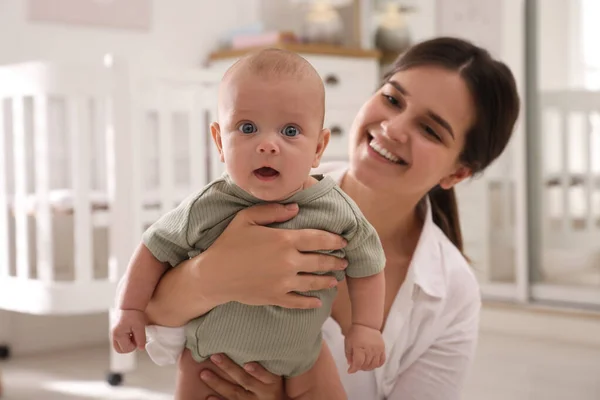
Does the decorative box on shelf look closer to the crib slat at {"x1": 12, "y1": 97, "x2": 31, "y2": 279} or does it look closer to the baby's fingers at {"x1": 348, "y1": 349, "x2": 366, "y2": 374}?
the crib slat at {"x1": 12, "y1": 97, "x2": 31, "y2": 279}

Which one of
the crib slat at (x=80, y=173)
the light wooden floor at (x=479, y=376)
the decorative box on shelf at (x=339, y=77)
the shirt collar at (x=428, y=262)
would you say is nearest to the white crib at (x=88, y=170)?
the crib slat at (x=80, y=173)

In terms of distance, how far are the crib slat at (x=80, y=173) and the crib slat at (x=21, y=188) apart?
6.9 inches

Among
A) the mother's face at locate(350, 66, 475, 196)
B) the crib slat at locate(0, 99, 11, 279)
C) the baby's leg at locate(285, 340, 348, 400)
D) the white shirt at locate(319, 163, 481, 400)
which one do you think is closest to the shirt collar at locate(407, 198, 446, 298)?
the white shirt at locate(319, 163, 481, 400)

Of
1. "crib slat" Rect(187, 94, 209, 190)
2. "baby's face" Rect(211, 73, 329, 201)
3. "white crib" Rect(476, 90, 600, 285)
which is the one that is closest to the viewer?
"baby's face" Rect(211, 73, 329, 201)

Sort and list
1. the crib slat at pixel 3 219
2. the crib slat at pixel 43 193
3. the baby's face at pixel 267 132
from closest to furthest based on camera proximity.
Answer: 1. the baby's face at pixel 267 132
2. the crib slat at pixel 43 193
3. the crib slat at pixel 3 219

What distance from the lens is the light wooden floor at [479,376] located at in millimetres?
2496

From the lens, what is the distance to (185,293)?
1229mm

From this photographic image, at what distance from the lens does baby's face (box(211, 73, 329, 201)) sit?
3.57ft

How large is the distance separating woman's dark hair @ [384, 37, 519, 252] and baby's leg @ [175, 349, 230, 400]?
70 centimetres

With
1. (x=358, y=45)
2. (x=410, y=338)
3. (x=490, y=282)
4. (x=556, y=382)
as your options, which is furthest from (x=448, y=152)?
(x=358, y=45)

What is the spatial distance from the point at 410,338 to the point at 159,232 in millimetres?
652

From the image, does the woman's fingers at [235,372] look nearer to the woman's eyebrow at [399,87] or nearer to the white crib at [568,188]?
the woman's eyebrow at [399,87]

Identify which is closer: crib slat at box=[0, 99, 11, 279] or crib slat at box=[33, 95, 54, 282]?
crib slat at box=[33, 95, 54, 282]

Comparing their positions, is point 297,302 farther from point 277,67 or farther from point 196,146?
point 196,146
